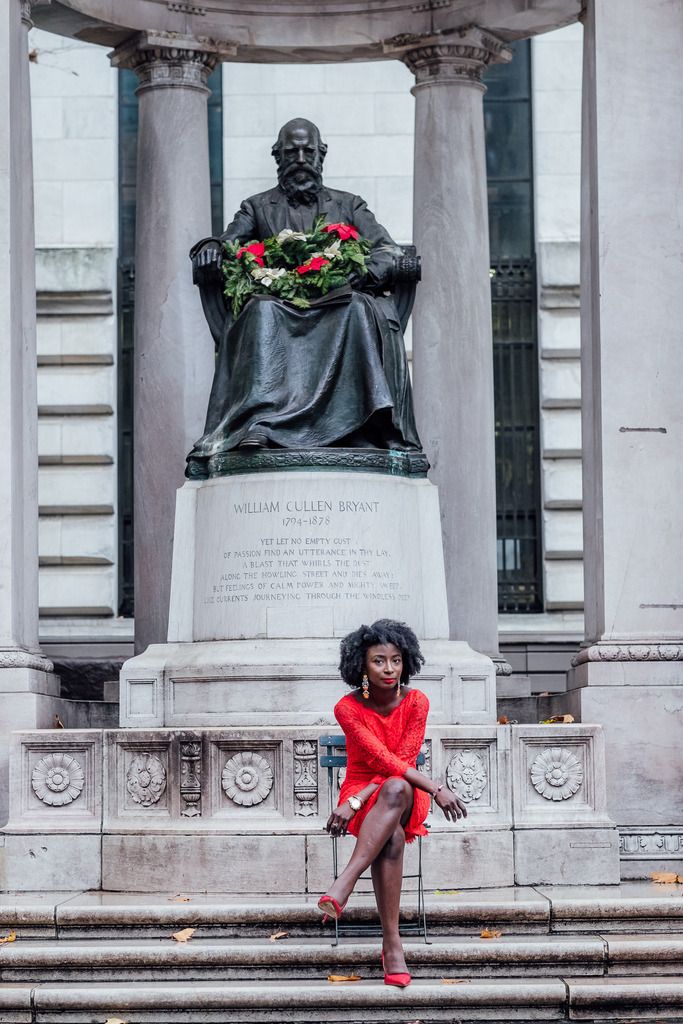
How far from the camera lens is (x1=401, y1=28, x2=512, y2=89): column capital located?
22.3 metres

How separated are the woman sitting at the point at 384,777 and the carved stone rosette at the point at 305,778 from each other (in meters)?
2.06

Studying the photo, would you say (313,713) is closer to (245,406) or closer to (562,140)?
(245,406)

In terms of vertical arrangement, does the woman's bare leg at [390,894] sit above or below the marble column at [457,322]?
below

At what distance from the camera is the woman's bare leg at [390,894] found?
12.5 m

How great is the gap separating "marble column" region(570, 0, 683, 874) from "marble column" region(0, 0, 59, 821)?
5056 mm

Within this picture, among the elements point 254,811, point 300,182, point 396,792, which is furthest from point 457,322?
point 396,792

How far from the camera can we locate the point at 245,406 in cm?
1784

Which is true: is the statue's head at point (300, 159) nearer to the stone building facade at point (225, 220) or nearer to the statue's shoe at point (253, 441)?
the statue's shoe at point (253, 441)

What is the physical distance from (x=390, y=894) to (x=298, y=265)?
7.52 metres

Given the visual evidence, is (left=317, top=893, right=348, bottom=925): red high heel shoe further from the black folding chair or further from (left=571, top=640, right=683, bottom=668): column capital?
(left=571, top=640, right=683, bottom=668): column capital

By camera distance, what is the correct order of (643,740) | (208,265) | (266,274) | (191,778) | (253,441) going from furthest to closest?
(208,265), (266,274), (643,740), (253,441), (191,778)

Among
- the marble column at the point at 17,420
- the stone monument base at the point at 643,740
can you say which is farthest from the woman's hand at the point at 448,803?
the marble column at the point at 17,420

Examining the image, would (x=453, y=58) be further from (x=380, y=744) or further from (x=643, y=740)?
(x=380, y=744)

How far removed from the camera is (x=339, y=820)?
12.6 m
